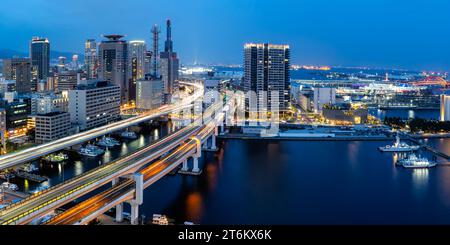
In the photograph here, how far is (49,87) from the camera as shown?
48.3 ft

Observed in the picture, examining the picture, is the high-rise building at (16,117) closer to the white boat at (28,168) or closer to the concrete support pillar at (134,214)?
the white boat at (28,168)

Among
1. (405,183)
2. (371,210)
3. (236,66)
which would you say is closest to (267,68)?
(405,183)

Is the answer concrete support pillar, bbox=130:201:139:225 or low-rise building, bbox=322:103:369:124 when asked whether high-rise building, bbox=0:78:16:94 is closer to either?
low-rise building, bbox=322:103:369:124

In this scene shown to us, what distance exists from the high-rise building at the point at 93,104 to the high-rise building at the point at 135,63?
12.5 feet

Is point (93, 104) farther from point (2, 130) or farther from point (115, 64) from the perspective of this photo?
point (115, 64)

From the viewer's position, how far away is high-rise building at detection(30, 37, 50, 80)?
55.3ft

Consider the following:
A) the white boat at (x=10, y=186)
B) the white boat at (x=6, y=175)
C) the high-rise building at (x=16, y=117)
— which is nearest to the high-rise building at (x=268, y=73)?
the high-rise building at (x=16, y=117)

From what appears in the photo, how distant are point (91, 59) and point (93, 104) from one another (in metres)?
11.2

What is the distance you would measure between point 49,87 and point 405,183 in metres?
12.3

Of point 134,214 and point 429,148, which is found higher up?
point 429,148

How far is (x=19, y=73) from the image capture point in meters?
13.6

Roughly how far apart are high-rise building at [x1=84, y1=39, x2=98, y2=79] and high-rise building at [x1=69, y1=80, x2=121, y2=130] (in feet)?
24.8

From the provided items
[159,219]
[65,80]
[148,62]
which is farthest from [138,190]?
[148,62]

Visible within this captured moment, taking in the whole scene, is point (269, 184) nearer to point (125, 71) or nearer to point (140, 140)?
point (140, 140)
